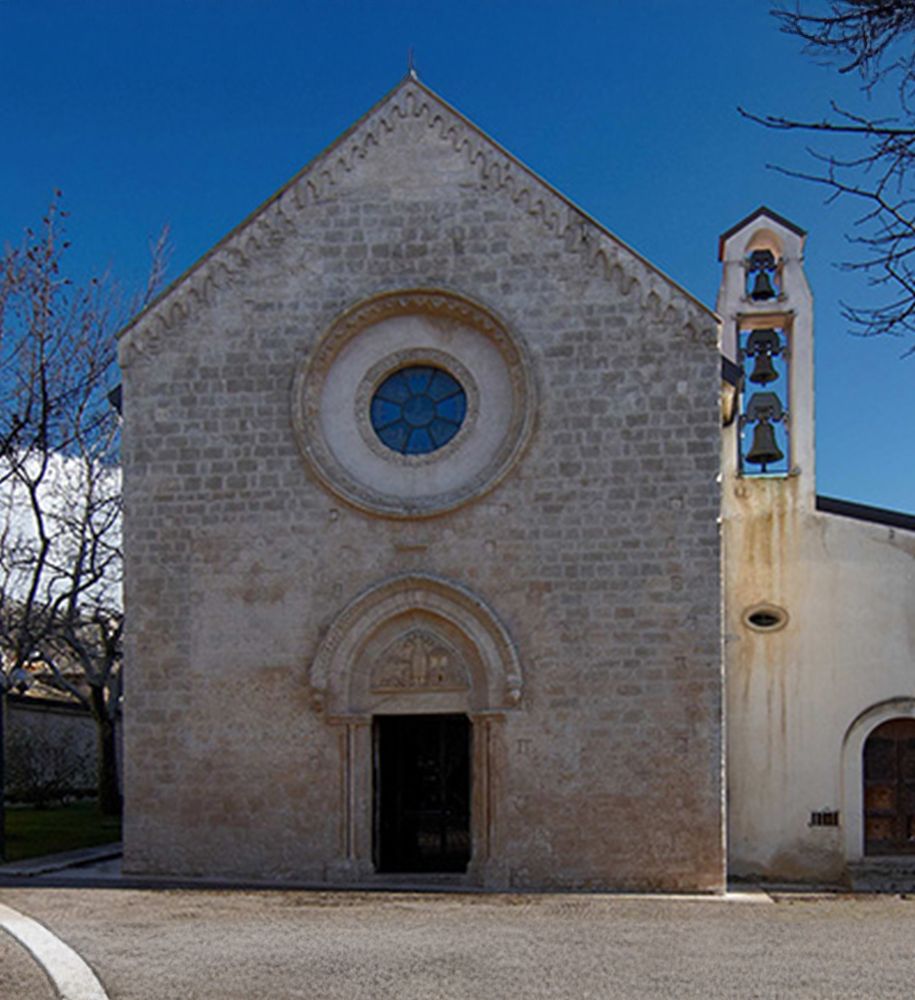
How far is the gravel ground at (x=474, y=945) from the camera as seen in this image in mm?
8961

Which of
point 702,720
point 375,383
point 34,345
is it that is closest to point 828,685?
point 702,720

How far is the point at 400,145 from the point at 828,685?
9230 millimetres

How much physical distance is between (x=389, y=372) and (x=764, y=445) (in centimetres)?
528

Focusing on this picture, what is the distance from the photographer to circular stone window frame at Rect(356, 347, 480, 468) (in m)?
16.2

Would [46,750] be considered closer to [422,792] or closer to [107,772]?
[107,772]

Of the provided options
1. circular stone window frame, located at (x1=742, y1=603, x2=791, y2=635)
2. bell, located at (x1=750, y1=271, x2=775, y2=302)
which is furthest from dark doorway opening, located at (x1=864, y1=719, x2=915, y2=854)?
bell, located at (x1=750, y1=271, x2=775, y2=302)

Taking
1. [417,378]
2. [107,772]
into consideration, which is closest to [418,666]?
[417,378]

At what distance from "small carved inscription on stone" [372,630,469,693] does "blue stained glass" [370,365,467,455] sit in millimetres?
2475

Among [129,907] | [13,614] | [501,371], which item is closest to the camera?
[129,907]

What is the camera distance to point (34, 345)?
19.8m

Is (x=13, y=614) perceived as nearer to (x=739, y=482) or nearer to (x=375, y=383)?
(x=375, y=383)

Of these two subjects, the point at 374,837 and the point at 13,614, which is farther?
the point at 13,614

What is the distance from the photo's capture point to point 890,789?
16.8m

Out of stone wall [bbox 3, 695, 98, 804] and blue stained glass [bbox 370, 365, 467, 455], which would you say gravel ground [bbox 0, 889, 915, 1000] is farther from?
stone wall [bbox 3, 695, 98, 804]
